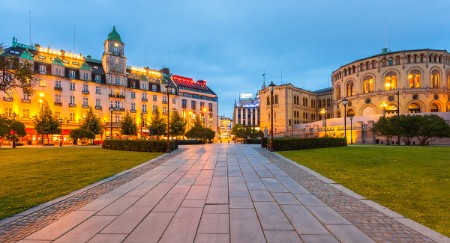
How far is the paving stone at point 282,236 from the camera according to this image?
4250 mm

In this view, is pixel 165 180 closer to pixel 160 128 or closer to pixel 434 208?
pixel 434 208

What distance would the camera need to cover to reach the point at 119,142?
1069 inches

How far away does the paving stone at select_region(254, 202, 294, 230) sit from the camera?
16.0 feet

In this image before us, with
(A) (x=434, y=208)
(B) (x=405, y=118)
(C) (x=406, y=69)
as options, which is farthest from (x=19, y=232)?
(C) (x=406, y=69)

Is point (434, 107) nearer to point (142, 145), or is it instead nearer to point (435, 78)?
point (435, 78)

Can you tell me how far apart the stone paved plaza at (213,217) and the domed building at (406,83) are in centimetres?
6405

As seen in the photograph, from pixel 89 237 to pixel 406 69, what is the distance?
80123 mm

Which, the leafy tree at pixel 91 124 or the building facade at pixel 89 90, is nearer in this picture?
the building facade at pixel 89 90

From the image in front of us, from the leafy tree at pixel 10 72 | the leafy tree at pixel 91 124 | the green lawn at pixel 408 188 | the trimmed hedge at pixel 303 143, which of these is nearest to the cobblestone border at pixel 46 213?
the leafy tree at pixel 10 72

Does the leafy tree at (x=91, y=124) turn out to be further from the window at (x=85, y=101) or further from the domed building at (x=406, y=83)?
the domed building at (x=406, y=83)

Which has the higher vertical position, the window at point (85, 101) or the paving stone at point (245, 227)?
the window at point (85, 101)

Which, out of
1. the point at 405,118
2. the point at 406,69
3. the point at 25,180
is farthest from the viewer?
the point at 406,69

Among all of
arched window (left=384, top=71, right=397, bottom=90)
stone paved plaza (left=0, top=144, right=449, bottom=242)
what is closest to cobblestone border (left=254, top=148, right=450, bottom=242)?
stone paved plaza (left=0, top=144, right=449, bottom=242)

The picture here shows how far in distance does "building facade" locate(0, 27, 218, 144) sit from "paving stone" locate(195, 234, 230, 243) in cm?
5025
